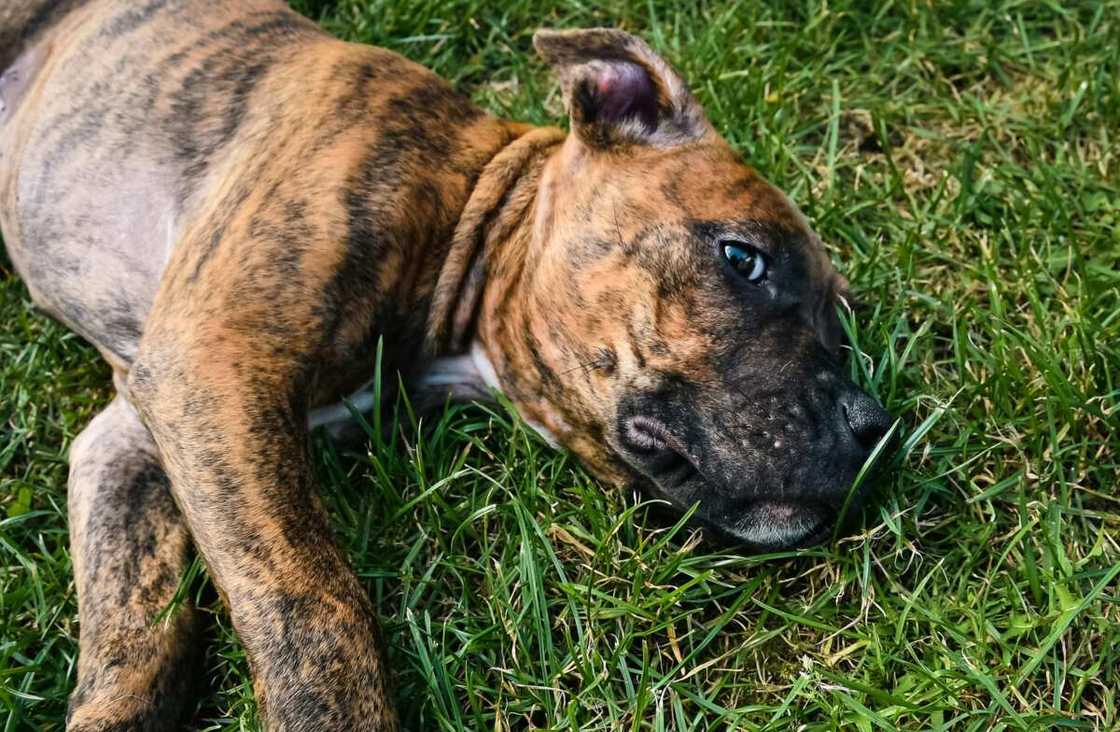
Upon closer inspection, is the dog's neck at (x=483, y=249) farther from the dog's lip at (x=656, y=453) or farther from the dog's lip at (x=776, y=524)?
the dog's lip at (x=776, y=524)

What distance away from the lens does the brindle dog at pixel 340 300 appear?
3369 millimetres

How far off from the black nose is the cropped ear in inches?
46.4

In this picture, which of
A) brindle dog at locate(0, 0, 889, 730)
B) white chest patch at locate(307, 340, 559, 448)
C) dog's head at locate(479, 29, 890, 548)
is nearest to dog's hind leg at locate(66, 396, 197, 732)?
brindle dog at locate(0, 0, 889, 730)

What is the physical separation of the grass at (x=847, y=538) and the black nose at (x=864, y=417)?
0.36 meters

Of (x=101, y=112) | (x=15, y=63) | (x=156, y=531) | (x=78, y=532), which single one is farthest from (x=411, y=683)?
(x=15, y=63)

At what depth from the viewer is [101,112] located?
438 cm

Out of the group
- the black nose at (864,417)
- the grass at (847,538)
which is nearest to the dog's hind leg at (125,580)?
the grass at (847,538)

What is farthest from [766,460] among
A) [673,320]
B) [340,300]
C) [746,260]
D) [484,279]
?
[340,300]

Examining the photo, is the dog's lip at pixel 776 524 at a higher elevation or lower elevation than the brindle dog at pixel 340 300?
lower

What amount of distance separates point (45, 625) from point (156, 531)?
48 centimetres

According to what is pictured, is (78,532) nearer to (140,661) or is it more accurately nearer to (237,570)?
(140,661)

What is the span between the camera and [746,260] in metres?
3.68

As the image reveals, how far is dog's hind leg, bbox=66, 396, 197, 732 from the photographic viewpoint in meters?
3.52

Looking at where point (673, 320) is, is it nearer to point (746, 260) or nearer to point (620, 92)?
point (746, 260)
